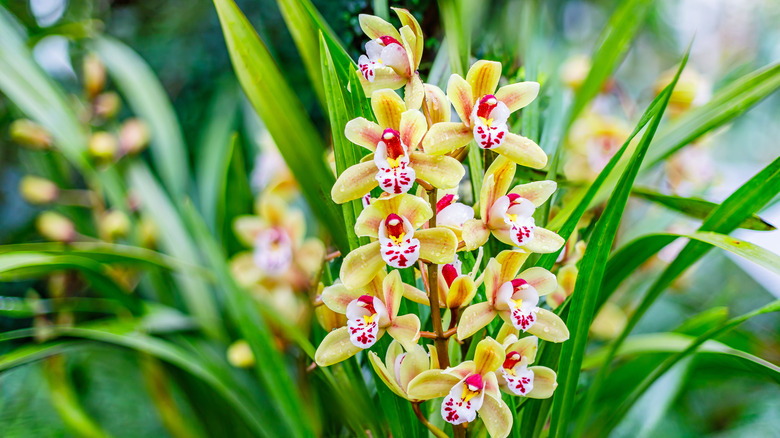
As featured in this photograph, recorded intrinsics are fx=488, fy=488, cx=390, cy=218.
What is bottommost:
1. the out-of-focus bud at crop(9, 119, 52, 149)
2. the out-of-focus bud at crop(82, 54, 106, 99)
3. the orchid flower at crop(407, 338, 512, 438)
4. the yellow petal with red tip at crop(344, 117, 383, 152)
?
the orchid flower at crop(407, 338, 512, 438)

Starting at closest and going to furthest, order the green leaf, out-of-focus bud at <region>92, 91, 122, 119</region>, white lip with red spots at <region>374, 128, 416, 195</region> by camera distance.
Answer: white lip with red spots at <region>374, 128, 416, 195</region>, the green leaf, out-of-focus bud at <region>92, 91, 122, 119</region>

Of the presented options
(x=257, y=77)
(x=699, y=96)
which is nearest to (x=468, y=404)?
(x=257, y=77)

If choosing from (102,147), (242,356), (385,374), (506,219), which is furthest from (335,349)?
(102,147)

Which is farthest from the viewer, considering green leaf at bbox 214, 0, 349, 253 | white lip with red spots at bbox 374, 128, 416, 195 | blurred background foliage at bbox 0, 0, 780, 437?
blurred background foliage at bbox 0, 0, 780, 437

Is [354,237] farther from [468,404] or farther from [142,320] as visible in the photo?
[142,320]

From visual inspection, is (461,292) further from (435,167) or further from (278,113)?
(278,113)

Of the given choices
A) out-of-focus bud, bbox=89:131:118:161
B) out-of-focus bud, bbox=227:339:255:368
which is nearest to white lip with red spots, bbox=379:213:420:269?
out-of-focus bud, bbox=227:339:255:368

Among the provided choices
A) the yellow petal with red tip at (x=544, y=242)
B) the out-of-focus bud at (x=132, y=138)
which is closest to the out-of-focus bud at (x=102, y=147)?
the out-of-focus bud at (x=132, y=138)

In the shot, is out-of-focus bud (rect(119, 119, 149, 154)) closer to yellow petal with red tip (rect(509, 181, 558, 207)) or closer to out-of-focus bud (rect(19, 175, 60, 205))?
out-of-focus bud (rect(19, 175, 60, 205))
